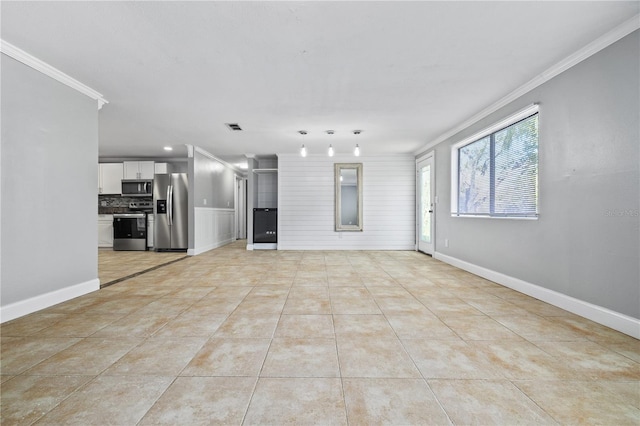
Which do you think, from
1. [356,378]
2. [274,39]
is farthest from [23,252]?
[356,378]

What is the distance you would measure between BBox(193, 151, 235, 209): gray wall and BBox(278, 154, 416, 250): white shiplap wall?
1.76m

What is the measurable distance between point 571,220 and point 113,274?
18.6 ft

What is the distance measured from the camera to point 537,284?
3.12m

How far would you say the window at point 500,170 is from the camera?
3.30m

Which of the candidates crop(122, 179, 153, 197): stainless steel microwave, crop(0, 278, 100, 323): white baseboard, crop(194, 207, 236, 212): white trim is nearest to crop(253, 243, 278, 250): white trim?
crop(194, 207, 236, 212): white trim

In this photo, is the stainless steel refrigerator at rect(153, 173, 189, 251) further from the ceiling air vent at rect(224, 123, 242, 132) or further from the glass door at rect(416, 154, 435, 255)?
the glass door at rect(416, 154, 435, 255)

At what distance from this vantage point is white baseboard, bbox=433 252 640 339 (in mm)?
2191

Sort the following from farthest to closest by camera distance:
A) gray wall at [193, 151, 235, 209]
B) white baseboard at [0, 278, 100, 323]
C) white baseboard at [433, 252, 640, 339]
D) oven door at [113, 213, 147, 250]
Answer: oven door at [113, 213, 147, 250]
gray wall at [193, 151, 235, 209]
white baseboard at [0, 278, 100, 323]
white baseboard at [433, 252, 640, 339]

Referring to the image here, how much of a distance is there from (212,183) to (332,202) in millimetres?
3103

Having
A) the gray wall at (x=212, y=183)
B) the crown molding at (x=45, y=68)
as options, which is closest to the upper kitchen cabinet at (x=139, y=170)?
the gray wall at (x=212, y=183)

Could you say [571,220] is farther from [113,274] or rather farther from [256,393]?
[113,274]

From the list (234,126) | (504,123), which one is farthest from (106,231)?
(504,123)

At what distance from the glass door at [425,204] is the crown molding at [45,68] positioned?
5.67 metres

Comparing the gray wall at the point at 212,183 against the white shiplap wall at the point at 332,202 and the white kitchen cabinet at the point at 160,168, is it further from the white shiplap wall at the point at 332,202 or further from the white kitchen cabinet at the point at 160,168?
the white shiplap wall at the point at 332,202
